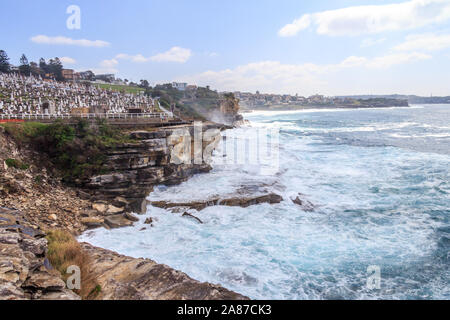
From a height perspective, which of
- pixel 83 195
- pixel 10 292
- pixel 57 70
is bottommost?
pixel 83 195

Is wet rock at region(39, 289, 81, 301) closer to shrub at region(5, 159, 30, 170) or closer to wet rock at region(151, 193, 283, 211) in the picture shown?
wet rock at region(151, 193, 283, 211)

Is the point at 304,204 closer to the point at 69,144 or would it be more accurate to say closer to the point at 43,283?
the point at 43,283

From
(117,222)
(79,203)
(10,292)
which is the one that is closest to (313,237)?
(117,222)

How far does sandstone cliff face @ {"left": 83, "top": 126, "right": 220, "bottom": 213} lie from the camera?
→ 51.2ft

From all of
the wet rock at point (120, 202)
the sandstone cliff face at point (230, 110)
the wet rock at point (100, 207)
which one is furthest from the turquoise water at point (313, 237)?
the sandstone cliff face at point (230, 110)

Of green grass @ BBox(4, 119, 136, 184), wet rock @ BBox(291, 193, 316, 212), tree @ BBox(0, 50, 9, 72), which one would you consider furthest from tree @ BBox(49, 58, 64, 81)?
wet rock @ BBox(291, 193, 316, 212)

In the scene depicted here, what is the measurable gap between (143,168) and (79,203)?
15.0 feet

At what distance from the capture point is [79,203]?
1385 cm

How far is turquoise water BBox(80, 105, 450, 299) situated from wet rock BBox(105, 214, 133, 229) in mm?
446

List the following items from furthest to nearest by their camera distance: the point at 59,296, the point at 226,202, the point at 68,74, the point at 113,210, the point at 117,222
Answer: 1. the point at 68,74
2. the point at 226,202
3. the point at 113,210
4. the point at 117,222
5. the point at 59,296

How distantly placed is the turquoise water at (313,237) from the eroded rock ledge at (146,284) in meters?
2.25
